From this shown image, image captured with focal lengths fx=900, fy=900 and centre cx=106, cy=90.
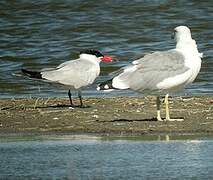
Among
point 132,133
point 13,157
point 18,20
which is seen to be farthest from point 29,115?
point 18,20

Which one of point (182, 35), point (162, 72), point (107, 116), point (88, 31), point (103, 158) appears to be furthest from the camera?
point (88, 31)

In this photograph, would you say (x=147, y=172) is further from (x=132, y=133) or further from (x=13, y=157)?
(x=132, y=133)

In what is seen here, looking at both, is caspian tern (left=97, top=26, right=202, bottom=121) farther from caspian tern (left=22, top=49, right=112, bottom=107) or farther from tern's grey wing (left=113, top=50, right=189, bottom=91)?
caspian tern (left=22, top=49, right=112, bottom=107)

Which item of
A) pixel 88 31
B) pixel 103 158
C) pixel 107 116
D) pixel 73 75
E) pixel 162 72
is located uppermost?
pixel 88 31

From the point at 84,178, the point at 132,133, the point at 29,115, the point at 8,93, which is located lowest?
the point at 84,178

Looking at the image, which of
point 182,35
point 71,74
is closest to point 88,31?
point 71,74

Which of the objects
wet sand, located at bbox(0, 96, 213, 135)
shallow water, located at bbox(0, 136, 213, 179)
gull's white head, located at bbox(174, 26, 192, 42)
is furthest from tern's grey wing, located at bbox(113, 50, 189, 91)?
shallow water, located at bbox(0, 136, 213, 179)

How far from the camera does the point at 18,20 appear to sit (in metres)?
24.4

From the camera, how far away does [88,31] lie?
22.2 meters

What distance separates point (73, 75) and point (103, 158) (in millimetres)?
4997

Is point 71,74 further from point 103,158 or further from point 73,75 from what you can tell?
point 103,158

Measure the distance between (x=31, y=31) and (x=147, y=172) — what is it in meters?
15.6

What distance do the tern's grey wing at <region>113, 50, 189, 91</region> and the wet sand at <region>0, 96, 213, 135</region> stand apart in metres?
0.44

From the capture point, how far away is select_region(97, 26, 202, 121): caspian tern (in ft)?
35.8
